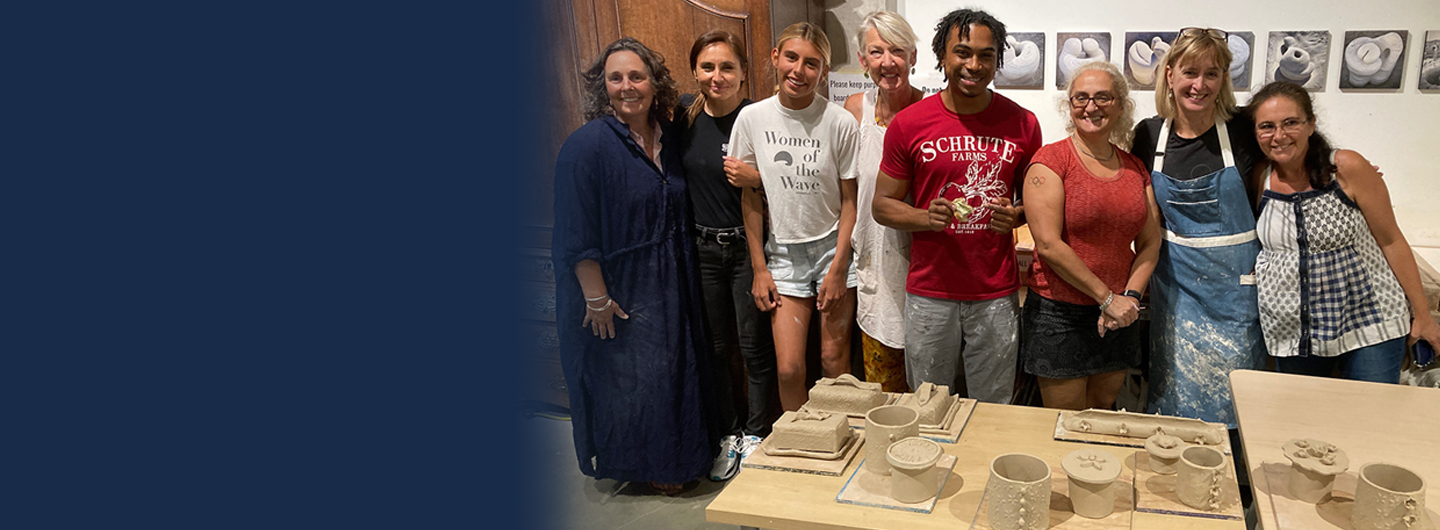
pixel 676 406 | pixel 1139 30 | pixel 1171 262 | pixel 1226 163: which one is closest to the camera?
pixel 1226 163

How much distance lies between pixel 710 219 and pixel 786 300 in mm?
428

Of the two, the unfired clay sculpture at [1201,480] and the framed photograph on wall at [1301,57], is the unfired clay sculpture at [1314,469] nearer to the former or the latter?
the unfired clay sculpture at [1201,480]

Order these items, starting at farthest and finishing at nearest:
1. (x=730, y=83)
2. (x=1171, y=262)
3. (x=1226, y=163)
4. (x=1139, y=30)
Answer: (x=1139, y=30) → (x=730, y=83) → (x=1171, y=262) → (x=1226, y=163)

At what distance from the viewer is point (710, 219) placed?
2.93 m

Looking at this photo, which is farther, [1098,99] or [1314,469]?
[1098,99]

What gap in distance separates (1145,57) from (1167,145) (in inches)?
61.6

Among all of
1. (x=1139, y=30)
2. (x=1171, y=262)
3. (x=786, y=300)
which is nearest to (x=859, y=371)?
(x=786, y=300)

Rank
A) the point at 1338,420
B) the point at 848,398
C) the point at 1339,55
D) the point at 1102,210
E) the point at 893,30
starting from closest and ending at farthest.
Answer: the point at 1338,420 < the point at 848,398 < the point at 1102,210 < the point at 893,30 < the point at 1339,55

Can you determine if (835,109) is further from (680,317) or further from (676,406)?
(676,406)

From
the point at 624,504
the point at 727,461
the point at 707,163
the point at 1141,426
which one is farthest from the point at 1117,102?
the point at 624,504

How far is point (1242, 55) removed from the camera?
3613 millimetres

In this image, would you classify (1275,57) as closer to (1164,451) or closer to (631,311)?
(1164,451)

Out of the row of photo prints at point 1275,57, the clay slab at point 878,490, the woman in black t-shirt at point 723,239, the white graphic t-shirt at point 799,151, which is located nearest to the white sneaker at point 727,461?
the woman in black t-shirt at point 723,239

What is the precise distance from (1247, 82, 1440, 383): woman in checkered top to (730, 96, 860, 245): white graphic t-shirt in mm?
1236
